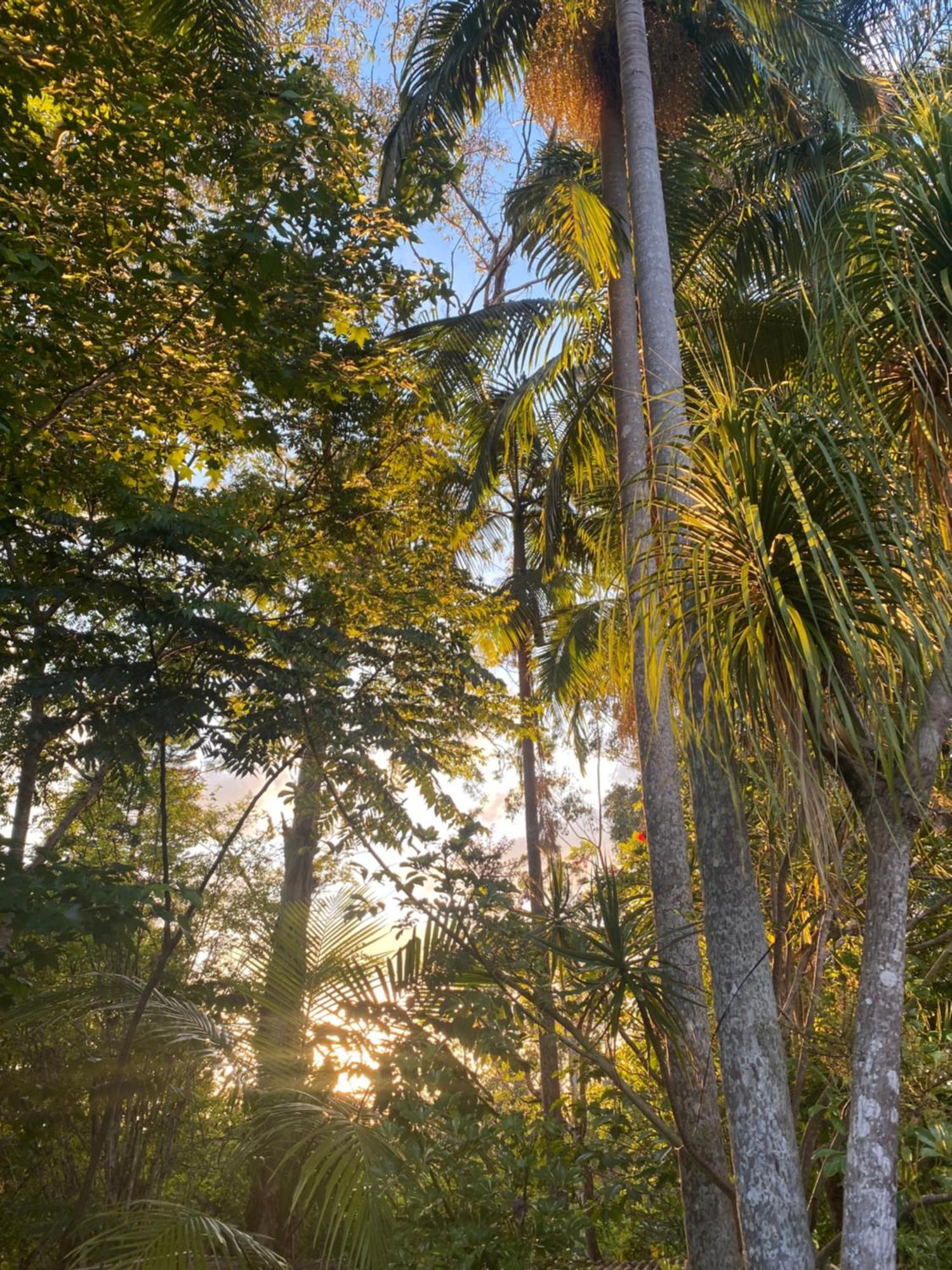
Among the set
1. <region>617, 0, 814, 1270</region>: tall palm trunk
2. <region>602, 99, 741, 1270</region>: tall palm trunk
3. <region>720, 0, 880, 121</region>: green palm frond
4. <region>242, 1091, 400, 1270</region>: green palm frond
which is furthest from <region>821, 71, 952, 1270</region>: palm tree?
<region>720, 0, 880, 121</region>: green palm frond

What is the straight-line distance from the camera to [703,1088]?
336 centimetres

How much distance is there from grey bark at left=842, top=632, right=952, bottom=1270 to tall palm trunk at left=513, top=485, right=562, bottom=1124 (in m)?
3.13

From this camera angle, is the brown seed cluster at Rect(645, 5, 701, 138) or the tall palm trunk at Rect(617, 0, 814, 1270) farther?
the brown seed cluster at Rect(645, 5, 701, 138)

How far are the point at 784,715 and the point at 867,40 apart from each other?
596cm

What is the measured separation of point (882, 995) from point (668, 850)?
1.97m

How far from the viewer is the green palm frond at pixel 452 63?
18.8ft

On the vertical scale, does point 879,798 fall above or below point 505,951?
above

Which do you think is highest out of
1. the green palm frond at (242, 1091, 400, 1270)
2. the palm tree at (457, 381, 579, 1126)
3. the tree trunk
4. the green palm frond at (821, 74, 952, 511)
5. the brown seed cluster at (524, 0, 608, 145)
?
the brown seed cluster at (524, 0, 608, 145)

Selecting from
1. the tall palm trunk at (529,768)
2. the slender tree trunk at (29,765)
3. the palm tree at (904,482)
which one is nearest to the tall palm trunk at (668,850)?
the palm tree at (904,482)

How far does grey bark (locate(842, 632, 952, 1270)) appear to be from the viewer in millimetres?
2154

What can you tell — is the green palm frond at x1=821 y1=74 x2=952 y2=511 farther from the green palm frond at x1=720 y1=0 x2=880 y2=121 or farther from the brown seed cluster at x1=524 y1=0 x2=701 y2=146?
the brown seed cluster at x1=524 y1=0 x2=701 y2=146

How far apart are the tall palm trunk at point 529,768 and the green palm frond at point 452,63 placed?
13.5 feet

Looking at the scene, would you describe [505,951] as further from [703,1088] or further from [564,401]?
[564,401]

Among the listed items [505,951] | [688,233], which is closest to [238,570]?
[505,951]
